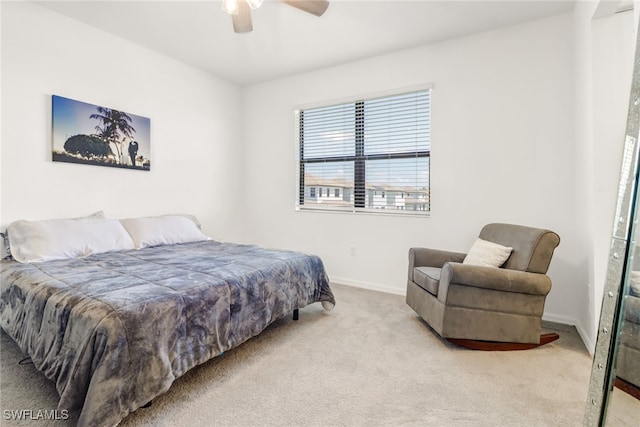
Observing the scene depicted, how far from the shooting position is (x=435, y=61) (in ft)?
10.7

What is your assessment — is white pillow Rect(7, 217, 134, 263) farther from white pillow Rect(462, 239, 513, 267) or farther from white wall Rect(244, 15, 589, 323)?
white pillow Rect(462, 239, 513, 267)

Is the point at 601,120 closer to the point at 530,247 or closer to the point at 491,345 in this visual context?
the point at 530,247

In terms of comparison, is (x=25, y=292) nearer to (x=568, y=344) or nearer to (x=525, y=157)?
(x=568, y=344)

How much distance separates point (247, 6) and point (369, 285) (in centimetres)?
293

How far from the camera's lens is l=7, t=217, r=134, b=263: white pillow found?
2.30 metres

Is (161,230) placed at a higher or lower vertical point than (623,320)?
higher

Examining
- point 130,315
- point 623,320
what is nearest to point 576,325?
point 623,320

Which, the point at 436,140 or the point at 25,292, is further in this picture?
the point at 436,140

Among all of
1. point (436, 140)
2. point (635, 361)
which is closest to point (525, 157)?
point (436, 140)

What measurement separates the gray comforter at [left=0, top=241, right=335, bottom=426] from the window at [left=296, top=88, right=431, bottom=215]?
160cm

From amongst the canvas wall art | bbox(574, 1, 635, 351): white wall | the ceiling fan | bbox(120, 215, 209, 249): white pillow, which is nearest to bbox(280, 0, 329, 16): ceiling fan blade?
the ceiling fan

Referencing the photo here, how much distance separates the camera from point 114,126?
314 cm

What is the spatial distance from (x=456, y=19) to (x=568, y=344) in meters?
2.80

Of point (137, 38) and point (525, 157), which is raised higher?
point (137, 38)
